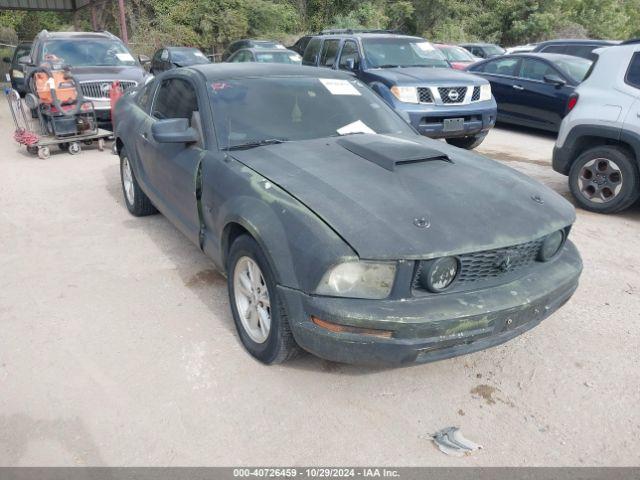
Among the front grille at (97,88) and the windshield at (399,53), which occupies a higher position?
the windshield at (399,53)

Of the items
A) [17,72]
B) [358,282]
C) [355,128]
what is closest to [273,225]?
[358,282]

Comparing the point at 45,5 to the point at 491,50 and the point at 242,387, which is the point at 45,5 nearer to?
the point at 491,50

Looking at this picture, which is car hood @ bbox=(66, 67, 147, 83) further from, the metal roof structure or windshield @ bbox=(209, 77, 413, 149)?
the metal roof structure

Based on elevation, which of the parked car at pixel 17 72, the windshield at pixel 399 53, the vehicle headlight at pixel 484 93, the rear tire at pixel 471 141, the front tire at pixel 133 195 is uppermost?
the windshield at pixel 399 53

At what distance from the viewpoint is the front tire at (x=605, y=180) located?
17.7 feet

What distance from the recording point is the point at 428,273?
2455 millimetres

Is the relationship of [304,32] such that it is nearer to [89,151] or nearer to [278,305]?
[89,151]

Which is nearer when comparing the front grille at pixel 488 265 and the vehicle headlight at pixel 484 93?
the front grille at pixel 488 265

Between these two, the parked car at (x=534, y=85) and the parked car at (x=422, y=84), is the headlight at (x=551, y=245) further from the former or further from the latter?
the parked car at (x=534, y=85)

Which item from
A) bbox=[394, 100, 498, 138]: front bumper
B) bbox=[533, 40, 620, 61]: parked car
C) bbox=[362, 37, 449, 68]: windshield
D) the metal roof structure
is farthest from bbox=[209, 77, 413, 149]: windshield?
the metal roof structure

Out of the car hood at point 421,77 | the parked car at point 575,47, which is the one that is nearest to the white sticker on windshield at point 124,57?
the car hood at point 421,77

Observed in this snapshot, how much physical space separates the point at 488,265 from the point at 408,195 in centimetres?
54

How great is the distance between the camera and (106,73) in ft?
30.6

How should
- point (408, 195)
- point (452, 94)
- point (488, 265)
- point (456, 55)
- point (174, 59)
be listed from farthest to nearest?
1. point (174, 59)
2. point (456, 55)
3. point (452, 94)
4. point (408, 195)
5. point (488, 265)
